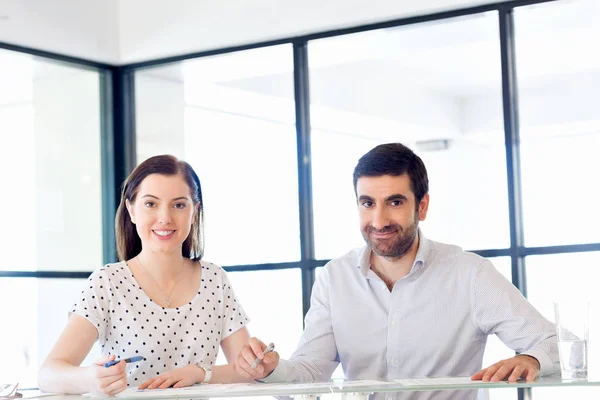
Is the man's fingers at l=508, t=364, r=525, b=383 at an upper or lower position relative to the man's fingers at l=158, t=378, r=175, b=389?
upper

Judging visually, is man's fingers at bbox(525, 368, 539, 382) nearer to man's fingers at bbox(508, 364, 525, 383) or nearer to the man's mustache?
man's fingers at bbox(508, 364, 525, 383)

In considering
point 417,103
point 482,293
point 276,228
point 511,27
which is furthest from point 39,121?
point 482,293

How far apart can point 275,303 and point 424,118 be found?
43.8 inches

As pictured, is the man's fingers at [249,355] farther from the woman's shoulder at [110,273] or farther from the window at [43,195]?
the window at [43,195]

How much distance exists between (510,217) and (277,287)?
3.77ft

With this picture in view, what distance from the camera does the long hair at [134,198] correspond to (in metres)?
2.78

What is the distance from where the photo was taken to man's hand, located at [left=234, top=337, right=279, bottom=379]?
226cm

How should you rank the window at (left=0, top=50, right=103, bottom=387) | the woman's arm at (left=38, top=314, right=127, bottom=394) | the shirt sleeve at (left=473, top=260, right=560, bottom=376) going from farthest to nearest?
1. the window at (left=0, top=50, right=103, bottom=387)
2. the shirt sleeve at (left=473, top=260, right=560, bottom=376)
3. the woman's arm at (left=38, top=314, right=127, bottom=394)

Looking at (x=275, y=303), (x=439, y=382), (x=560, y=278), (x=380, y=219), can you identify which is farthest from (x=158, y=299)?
(x=560, y=278)

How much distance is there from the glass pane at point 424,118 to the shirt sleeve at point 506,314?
47.5 inches

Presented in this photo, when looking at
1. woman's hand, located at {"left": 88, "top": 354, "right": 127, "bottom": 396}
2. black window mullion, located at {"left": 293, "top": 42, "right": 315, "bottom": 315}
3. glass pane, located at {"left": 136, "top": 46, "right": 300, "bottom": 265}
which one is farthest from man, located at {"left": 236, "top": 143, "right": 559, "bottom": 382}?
glass pane, located at {"left": 136, "top": 46, "right": 300, "bottom": 265}

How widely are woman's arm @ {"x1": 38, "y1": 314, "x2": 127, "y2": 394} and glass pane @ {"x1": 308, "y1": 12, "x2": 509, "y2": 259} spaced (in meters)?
1.79

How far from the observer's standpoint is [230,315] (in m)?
2.89

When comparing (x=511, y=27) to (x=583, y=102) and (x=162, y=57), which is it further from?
(x=162, y=57)
